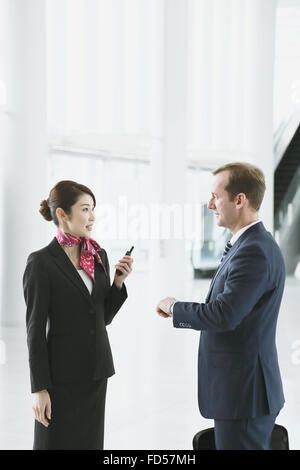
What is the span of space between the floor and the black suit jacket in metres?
1.89

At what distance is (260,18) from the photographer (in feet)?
47.0

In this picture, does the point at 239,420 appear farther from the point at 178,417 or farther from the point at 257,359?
the point at 178,417

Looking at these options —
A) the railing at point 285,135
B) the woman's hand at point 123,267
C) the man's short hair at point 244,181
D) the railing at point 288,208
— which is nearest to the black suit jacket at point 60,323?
the woman's hand at point 123,267

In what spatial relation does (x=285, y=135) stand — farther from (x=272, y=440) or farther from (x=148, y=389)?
(x=272, y=440)

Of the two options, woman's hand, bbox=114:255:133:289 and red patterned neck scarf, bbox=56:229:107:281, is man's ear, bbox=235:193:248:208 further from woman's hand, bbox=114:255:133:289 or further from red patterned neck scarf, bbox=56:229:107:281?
red patterned neck scarf, bbox=56:229:107:281

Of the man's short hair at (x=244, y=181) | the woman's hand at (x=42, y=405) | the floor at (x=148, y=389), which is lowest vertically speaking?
the floor at (x=148, y=389)

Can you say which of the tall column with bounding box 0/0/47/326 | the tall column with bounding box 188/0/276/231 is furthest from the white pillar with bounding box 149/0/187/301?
the tall column with bounding box 188/0/276/231

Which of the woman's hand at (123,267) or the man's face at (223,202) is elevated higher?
the man's face at (223,202)

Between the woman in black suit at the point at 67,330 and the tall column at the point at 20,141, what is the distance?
688cm

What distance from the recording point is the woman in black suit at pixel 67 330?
2543 millimetres

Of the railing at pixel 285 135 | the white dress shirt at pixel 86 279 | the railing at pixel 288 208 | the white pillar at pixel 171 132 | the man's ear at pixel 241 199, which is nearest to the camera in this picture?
the man's ear at pixel 241 199

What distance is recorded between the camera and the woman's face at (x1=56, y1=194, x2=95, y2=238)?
266 centimetres

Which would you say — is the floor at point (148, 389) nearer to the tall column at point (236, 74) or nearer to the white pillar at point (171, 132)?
→ the white pillar at point (171, 132)

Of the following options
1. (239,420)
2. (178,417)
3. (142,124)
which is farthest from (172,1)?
(142,124)
